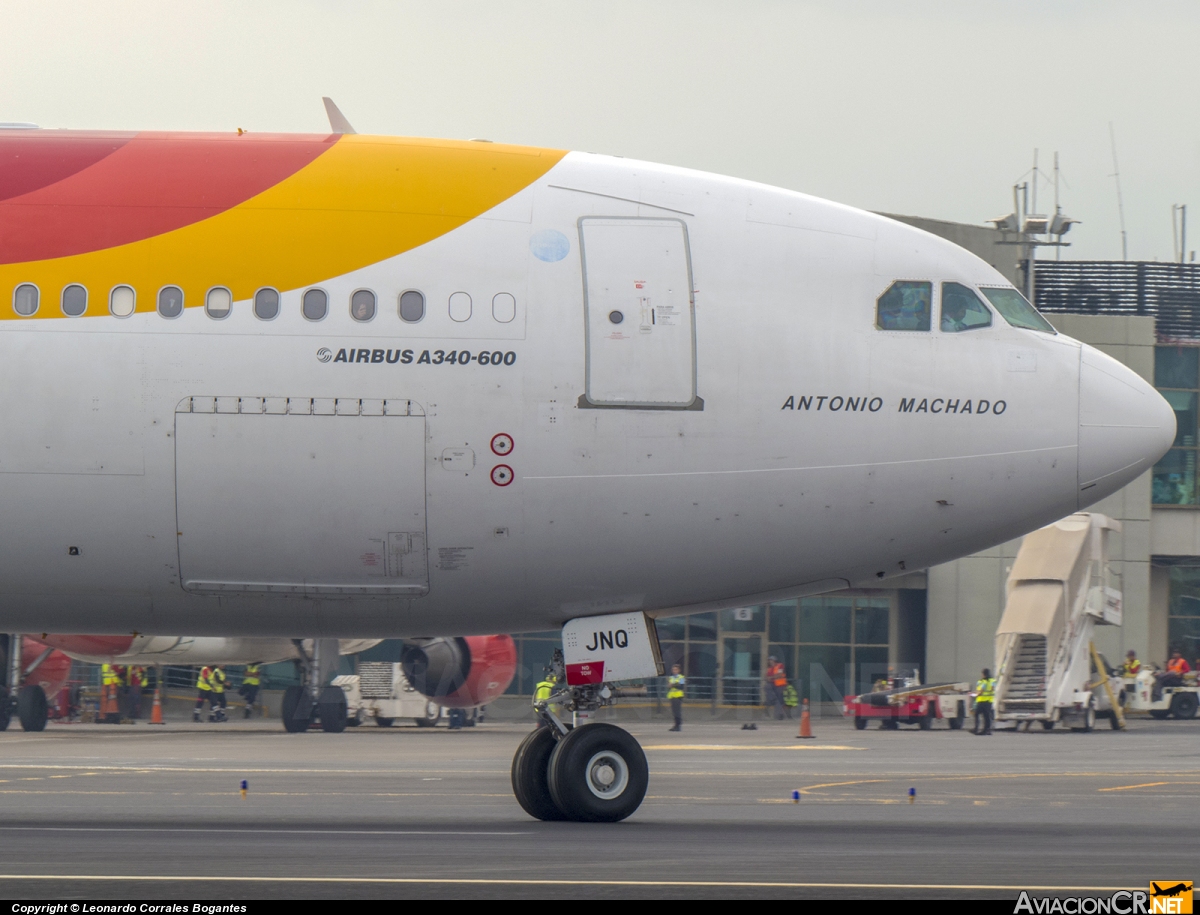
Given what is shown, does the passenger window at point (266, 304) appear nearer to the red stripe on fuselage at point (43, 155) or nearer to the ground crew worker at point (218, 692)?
the red stripe on fuselage at point (43, 155)

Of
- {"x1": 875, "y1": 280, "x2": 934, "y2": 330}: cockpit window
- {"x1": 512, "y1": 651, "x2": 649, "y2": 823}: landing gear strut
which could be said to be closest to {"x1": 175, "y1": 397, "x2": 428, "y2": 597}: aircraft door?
{"x1": 512, "y1": 651, "x2": 649, "y2": 823}: landing gear strut

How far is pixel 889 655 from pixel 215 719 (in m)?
24.1

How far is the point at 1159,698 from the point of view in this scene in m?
44.8

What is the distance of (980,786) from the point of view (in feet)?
64.8

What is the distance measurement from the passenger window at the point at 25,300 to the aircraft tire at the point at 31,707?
24.1 m

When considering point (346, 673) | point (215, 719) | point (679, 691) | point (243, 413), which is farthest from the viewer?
point (346, 673)

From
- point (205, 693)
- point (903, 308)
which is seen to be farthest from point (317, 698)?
point (903, 308)

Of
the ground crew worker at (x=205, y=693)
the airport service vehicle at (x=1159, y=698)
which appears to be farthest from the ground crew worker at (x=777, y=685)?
the ground crew worker at (x=205, y=693)

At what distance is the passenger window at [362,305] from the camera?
1259cm

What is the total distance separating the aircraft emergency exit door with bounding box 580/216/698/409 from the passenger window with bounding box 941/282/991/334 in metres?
2.20

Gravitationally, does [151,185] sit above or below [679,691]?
above
